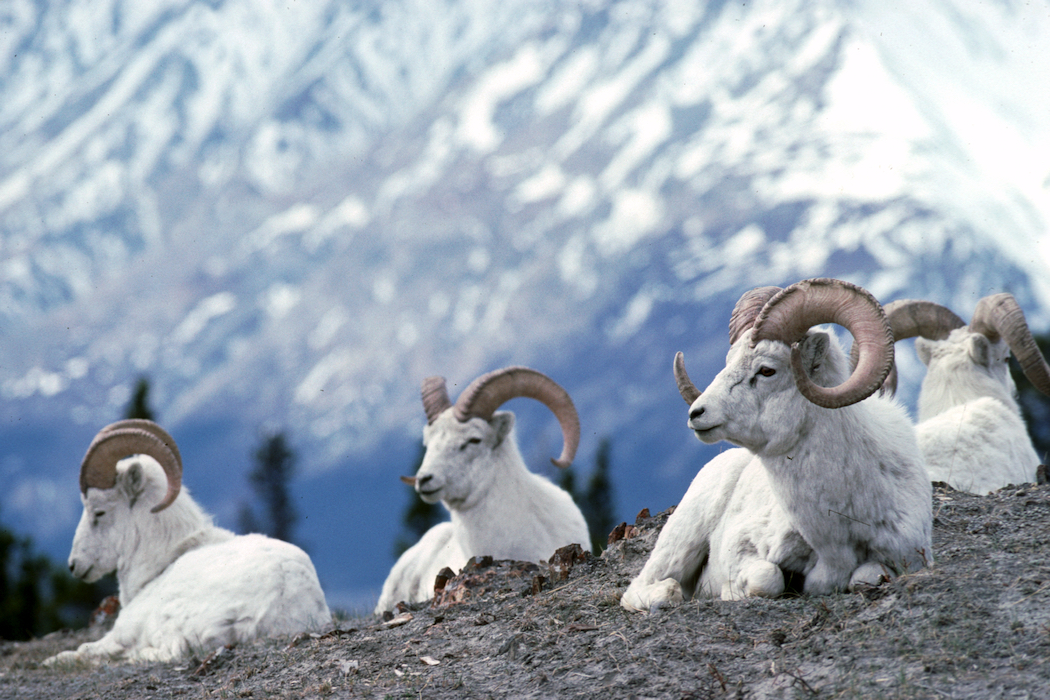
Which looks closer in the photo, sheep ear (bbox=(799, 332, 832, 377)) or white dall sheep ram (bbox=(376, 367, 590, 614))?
sheep ear (bbox=(799, 332, 832, 377))

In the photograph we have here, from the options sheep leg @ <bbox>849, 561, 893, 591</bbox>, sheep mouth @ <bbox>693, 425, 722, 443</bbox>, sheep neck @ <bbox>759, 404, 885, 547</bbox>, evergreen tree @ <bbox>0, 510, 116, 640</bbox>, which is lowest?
sheep leg @ <bbox>849, 561, 893, 591</bbox>

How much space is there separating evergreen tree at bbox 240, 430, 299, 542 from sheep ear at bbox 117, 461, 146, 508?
41.8 metres

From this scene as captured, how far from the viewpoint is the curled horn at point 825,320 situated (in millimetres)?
5574

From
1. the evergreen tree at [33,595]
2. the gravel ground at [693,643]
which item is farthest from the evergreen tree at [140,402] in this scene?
the gravel ground at [693,643]

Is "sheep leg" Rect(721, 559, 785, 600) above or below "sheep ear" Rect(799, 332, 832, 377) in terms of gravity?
below

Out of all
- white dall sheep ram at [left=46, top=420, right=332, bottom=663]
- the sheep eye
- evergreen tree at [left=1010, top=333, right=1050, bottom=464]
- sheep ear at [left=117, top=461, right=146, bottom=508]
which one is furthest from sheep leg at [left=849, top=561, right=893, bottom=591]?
evergreen tree at [left=1010, top=333, right=1050, bottom=464]

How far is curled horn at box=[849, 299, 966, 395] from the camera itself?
36.5 feet

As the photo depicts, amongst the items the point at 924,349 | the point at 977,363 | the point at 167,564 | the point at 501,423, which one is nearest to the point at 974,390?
the point at 977,363

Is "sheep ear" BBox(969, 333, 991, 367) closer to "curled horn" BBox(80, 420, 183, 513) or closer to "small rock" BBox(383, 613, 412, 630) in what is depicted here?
"small rock" BBox(383, 613, 412, 630)

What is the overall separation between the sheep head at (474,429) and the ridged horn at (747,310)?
15.1ft

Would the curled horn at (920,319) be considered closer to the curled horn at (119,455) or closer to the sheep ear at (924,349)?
the sheep ear at (924,349)

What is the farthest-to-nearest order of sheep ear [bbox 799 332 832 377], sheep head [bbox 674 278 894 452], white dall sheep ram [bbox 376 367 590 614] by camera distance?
white dall sheep ram [bbox 376 367 590 614], sheep ear [bbox 799 332 832 377], sheep head [bbox 674 278 894 452]

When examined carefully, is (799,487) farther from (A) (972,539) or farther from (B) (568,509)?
(B) (568,509)

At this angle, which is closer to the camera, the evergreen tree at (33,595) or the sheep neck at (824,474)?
the sheep neck at (824,474)
